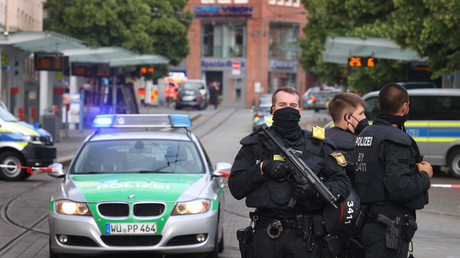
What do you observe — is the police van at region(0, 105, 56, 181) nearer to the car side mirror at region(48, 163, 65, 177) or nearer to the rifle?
the car side mirror at region(48, 163, 65, 177)

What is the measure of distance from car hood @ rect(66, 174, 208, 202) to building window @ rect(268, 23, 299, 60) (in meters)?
71.4

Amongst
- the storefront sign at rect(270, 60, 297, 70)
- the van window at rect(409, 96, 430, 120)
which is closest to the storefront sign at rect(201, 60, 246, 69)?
the storefront sign at rect(270, 60, 297, 70)

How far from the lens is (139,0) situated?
4944cm

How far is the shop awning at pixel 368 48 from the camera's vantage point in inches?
1137

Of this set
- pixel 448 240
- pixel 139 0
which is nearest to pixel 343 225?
pixel 448 240

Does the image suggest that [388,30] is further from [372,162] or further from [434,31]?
[372,162]

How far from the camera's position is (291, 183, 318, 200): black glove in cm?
529

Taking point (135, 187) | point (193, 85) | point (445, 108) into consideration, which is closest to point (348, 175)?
point (135, 187)

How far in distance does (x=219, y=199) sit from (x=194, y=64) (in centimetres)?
7202

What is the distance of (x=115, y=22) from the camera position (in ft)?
157

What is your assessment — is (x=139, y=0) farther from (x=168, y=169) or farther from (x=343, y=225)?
(x=343, y=225)

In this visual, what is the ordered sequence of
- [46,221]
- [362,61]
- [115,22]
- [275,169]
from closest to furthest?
[275,169] → [46,221] → [362,61] → [115,22]

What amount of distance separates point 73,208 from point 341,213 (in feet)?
13.2

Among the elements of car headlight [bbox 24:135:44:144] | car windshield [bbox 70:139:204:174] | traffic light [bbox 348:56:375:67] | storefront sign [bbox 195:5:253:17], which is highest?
storefront sign [bbox 195:5:253:17]
